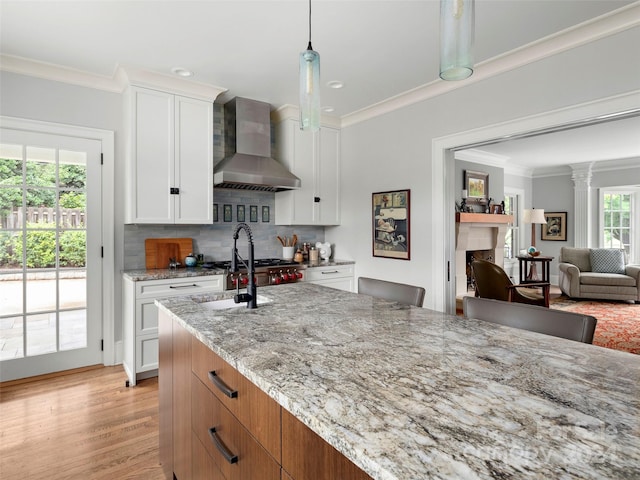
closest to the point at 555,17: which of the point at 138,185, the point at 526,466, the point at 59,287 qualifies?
the point at 526,466

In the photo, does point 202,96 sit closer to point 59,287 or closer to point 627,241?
point 59,287

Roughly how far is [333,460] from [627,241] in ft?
29.3

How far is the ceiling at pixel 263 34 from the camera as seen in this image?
2266 millimetres

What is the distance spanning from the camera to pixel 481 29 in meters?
2.50

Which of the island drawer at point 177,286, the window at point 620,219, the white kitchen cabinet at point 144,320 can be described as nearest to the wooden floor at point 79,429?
the white kitchen cabinet at point 144,320

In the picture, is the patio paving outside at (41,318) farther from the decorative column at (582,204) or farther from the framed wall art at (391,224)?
the decorative column at (582,204)

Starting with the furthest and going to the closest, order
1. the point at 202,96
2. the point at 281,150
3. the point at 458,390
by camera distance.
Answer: the point at 281,150
the point at 202,96
the point at 458,390

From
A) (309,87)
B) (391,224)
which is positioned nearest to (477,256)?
(391,224)

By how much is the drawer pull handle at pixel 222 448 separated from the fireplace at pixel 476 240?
5.17 metres

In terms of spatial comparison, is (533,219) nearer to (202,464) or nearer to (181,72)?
(181,72)

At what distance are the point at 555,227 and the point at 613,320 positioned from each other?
10.6 ft

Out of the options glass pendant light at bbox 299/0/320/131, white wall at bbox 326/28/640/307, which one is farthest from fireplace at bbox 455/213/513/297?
glass pendant light at bbox 299/0/320/131

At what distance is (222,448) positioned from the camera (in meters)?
1.21

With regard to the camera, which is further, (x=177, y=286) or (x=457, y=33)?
(x=177, y=286)
